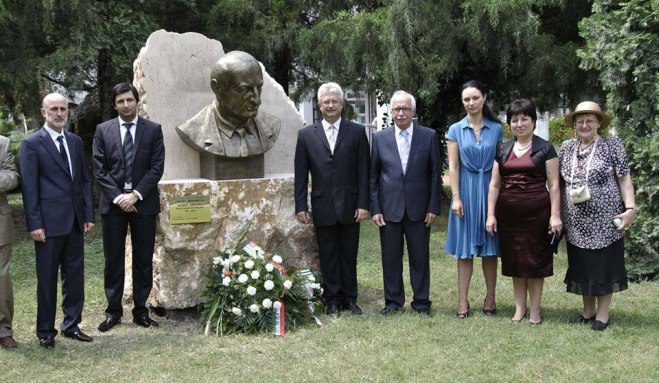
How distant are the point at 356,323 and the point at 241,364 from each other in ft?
3.33

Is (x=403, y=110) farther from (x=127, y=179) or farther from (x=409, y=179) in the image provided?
(x=127, y=179)

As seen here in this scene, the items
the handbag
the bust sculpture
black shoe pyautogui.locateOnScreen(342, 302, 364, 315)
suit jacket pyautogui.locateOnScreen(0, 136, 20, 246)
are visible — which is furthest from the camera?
black shoe pyautogui.locateOnScreen(342, 302, 364, 315)

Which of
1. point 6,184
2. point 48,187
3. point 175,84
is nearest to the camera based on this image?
point 6,184

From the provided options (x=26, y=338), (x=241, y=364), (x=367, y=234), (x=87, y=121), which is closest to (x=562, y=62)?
(x=367, y=234)

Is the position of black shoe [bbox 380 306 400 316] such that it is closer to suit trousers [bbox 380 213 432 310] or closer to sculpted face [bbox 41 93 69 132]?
suit trousers [bbox 380 213 432 310]

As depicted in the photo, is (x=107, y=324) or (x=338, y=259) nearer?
(x=107, y=324)

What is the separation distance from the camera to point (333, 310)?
4.92 metres

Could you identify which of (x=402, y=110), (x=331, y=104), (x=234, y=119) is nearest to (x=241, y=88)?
(x=234, y=119)

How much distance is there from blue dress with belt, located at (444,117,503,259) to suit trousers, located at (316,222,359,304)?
2.57ft

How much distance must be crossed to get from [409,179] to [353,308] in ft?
3.60

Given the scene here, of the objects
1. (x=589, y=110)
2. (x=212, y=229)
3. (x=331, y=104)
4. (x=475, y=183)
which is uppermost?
(x=331, y=104)

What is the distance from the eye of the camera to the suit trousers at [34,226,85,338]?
13.5 feet

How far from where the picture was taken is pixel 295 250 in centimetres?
518

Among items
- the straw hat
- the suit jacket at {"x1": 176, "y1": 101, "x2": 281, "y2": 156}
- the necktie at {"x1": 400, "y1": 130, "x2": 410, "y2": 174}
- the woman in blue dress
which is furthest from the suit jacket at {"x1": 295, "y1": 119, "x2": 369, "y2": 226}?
the straw hat
